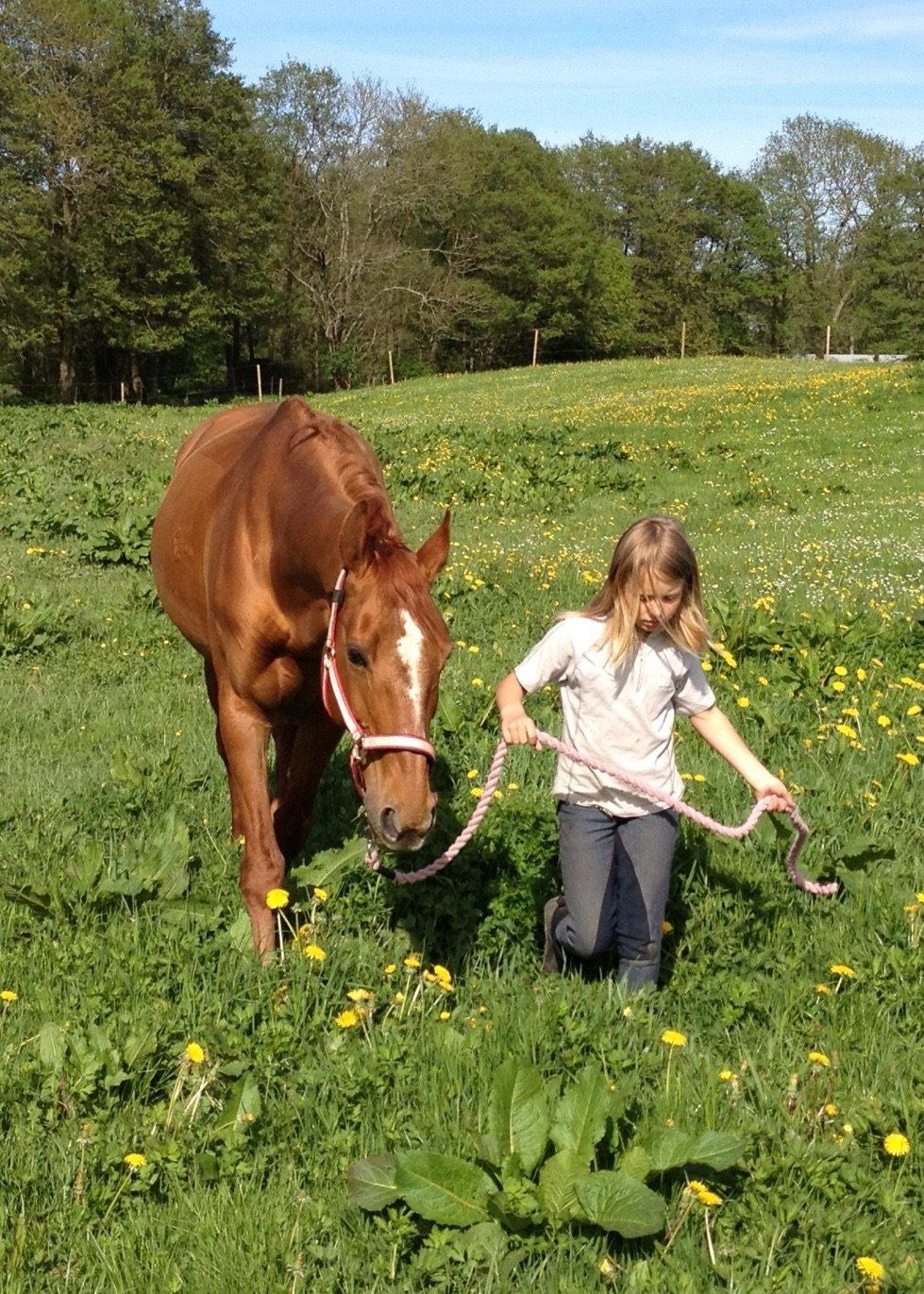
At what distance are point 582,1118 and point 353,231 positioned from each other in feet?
181

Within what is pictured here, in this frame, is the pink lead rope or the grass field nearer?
the grass field

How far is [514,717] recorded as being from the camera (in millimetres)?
3572


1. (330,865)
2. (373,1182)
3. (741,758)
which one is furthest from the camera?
(330,865)

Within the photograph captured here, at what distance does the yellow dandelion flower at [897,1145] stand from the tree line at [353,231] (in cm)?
3967

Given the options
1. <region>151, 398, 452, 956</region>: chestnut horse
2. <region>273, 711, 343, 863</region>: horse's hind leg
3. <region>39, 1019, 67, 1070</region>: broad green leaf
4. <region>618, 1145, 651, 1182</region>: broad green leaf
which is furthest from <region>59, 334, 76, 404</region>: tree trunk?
<region>618, 1145, 651, 1182</region>: broad green leaf

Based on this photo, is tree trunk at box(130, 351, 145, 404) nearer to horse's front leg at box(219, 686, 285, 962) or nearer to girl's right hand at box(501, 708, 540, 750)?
horse's front leg at box(219, 686, 285, 962)

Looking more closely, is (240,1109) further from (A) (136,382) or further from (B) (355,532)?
(A) (136,382)

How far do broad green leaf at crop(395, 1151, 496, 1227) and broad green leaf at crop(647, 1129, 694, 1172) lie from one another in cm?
37

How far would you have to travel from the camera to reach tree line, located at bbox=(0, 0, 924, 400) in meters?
41.5

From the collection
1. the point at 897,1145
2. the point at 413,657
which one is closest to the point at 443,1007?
the point at 413,657

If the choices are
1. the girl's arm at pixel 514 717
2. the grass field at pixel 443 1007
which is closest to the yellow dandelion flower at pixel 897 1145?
the grass field at pixel 443 1007

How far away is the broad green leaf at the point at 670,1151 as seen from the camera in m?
2.61

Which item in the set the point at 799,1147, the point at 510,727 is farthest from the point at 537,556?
the point at 799,1147

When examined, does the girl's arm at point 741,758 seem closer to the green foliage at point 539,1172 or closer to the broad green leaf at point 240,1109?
the green foliage at point 539,1172
